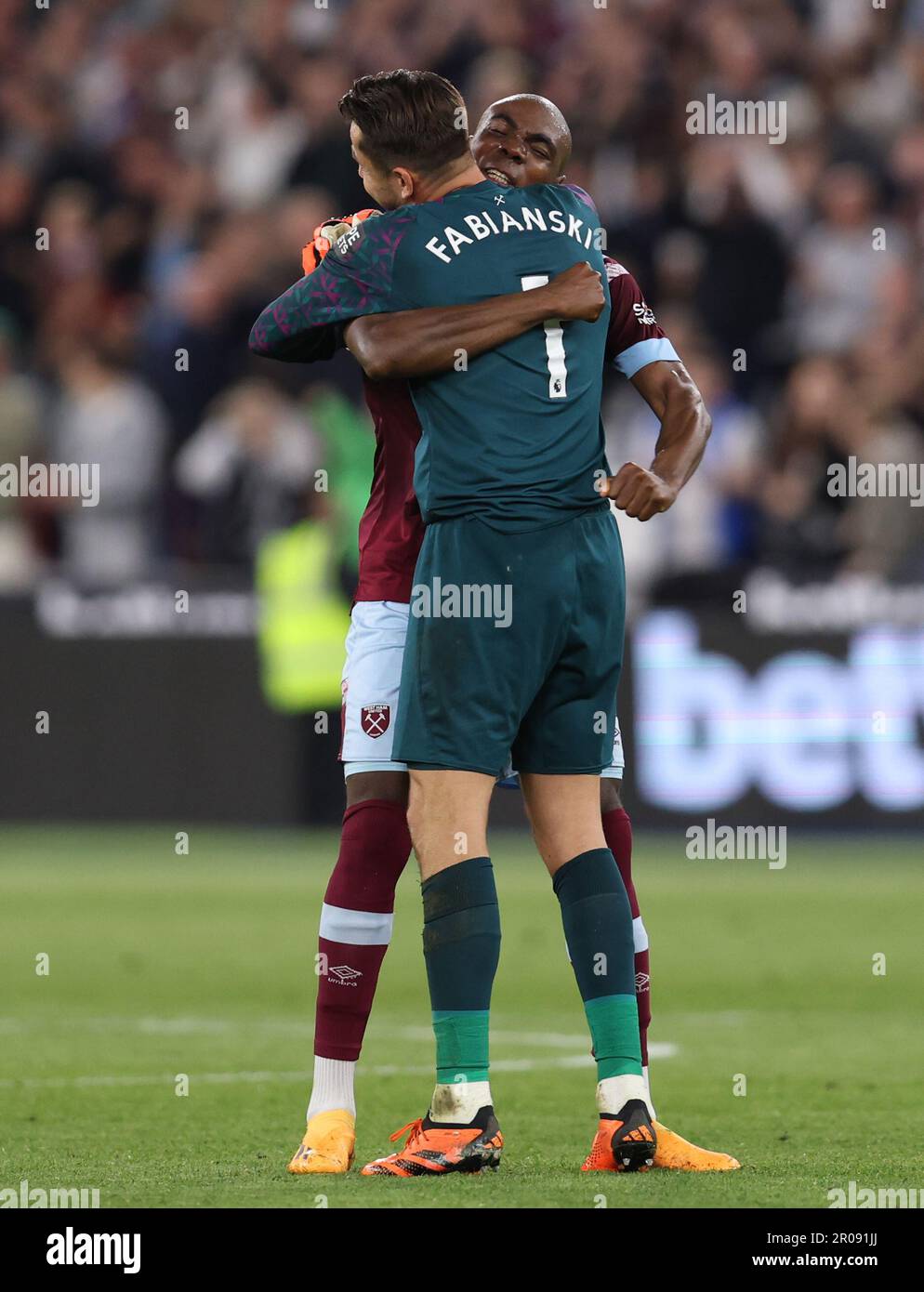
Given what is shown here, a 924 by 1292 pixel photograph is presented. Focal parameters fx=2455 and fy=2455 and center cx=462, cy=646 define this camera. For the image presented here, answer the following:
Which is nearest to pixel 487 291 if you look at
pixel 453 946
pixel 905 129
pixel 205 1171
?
pixel 453 946

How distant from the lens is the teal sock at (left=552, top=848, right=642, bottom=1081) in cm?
488

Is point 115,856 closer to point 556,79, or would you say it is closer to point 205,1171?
point 556,79

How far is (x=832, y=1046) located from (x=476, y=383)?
320 centimetres

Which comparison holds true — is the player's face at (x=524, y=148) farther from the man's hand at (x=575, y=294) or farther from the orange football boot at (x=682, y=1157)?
the orange football boot at (x=682, y=1157)

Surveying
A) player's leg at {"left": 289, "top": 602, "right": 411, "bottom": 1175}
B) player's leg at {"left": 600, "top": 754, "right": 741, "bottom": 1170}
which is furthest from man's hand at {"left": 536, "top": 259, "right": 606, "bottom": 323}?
player's leg at {"left": 600, "top": 754, "right": 741, "bottom": 1170}

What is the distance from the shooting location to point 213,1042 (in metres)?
7.36

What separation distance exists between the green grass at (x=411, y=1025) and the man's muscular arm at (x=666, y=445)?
1.33 m

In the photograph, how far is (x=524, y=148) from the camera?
509 centimetres

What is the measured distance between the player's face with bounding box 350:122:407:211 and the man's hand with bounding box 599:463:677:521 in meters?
0.73

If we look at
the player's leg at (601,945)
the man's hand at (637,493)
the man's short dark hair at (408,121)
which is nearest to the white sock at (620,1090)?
the player's leg at (601,945)

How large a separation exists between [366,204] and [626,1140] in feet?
36.2

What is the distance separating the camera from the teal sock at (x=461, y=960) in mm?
4793

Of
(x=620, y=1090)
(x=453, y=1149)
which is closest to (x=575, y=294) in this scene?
(x=620, y=1090)
